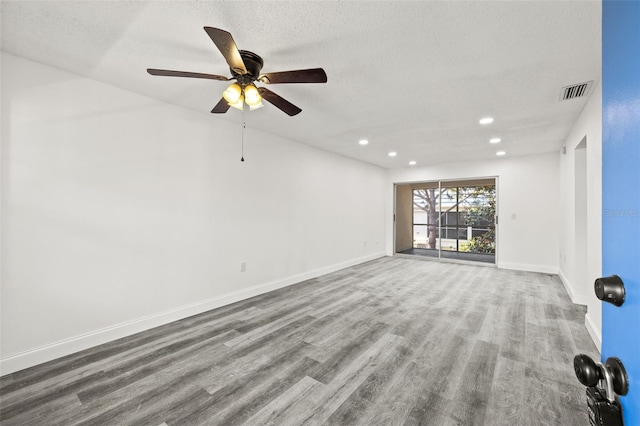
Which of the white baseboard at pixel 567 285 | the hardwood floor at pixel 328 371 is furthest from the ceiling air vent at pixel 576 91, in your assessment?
the white baseboard at pixel 567 285

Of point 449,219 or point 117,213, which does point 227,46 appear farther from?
point 449,219

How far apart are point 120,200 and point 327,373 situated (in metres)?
2.62

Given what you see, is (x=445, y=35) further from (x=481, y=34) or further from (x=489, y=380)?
(x=489, y=380)

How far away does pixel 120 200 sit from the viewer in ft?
8.85

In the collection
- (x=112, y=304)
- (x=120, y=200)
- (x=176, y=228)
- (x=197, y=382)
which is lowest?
(x=197, y=382)

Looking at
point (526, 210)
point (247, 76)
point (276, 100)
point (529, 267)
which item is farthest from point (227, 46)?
point (529, 267)

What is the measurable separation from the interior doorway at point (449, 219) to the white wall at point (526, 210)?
1779 millimetres

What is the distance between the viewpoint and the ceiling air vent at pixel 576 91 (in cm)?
251

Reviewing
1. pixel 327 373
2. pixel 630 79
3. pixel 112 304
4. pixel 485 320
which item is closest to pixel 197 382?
pixel 327 373

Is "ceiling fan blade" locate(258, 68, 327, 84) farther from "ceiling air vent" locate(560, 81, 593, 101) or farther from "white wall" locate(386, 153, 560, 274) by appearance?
"white wall" locate(386, 153, 560, 274)

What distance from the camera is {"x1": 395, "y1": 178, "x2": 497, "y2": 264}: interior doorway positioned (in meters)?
8.02

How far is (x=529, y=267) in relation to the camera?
18.2 ft

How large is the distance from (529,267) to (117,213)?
7.23m

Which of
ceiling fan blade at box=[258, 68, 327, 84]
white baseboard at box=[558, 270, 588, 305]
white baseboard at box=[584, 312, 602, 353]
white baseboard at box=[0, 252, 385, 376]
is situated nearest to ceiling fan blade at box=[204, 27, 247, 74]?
ceiling fan blade at box=[258, 68, 327, 84]
